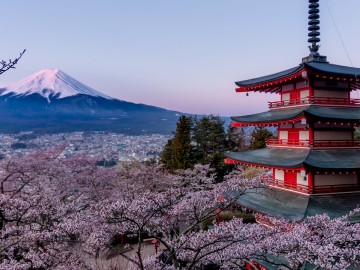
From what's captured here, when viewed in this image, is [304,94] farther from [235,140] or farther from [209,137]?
A: [235,140]

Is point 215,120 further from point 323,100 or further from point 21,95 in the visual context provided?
point 21,95

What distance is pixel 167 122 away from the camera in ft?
443

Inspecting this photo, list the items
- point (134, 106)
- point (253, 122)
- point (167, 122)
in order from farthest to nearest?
1. point (134, 106)
2. point (167, 122)
3. point (253, 122)

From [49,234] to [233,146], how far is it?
104 feet

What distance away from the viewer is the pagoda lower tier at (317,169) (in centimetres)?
1092

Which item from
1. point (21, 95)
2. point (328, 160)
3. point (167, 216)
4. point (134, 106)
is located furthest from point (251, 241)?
point (134, 106)

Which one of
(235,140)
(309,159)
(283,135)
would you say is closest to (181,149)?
(235,140)

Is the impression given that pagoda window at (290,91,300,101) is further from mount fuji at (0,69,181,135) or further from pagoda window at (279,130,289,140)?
mount fuji at (0,69,181,135)

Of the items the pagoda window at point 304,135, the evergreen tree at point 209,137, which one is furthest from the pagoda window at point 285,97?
the evergreen tree at point 209,137

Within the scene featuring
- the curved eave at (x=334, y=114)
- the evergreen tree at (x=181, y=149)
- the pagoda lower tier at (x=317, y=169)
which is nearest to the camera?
the pagoda lower tier at (x=317, y=169)

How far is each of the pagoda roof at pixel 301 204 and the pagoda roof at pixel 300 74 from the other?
439 centimetres

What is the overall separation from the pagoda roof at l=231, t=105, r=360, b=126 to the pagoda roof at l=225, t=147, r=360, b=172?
1276mm

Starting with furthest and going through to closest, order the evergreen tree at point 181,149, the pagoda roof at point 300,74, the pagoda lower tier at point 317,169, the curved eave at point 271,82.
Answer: the evergreen tree at point 181,149 < the curved eave at point 271,82 < the pagoda roof at point 300,74 < the pagoda lower tier at point 317,169

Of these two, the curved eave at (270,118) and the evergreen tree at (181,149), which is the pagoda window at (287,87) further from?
the evergreen tree at (181,149)
